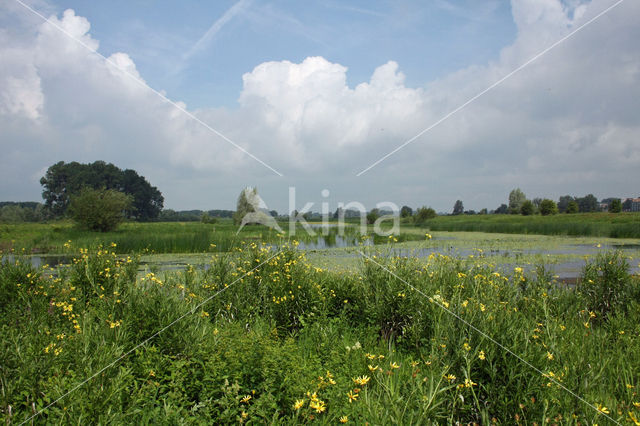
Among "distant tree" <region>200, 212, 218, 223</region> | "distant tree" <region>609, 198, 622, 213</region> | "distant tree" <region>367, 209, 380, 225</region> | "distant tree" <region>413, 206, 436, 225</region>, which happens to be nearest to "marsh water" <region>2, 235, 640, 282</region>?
"distant tree" <region>367, 209, 380, 225</region>

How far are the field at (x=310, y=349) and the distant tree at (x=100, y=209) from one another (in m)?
16.1

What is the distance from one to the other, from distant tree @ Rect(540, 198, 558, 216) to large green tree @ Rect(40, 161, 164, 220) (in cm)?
5488

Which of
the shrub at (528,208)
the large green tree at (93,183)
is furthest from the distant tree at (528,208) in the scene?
the large green tree at (93,183)

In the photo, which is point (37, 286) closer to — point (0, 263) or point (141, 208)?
point (0, 263)

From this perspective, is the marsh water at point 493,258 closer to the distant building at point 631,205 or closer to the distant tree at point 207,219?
the distant tree at point 207,219

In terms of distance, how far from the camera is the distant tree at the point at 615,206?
43938mm

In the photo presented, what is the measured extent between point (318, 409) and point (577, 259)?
61.5 ft

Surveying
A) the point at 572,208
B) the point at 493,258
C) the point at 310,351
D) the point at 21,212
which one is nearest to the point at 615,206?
the point at 572,208

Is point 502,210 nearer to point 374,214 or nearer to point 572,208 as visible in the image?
point 572,208

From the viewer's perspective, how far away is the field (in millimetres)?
2896

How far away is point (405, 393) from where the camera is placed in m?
2.95

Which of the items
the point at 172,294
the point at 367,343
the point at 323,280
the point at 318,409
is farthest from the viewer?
the point at 323,280

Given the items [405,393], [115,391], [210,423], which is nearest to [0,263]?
[115,391]

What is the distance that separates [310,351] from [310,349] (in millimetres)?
294
